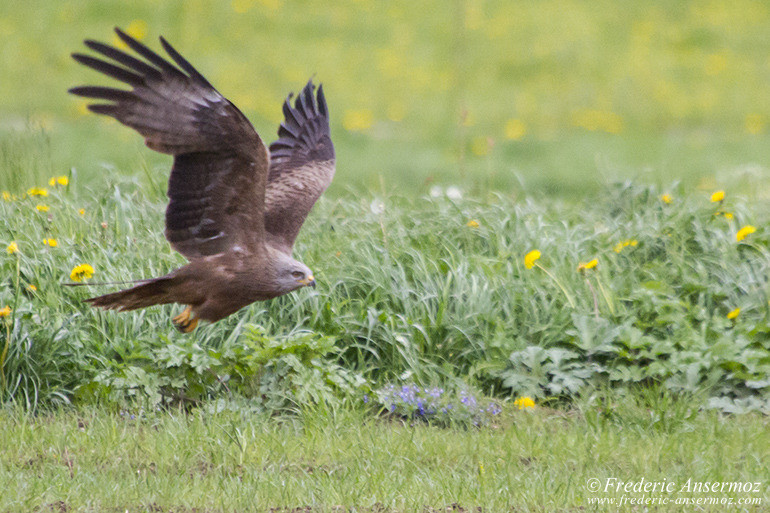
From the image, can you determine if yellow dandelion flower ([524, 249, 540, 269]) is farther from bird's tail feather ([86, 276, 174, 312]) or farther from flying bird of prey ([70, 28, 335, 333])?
bird's tail feather ([86, 276, 174, 312])

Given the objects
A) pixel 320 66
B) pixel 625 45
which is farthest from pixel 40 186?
pixel 625 45

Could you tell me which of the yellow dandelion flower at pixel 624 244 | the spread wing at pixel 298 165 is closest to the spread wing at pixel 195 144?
the spread wing at pixel 298 165

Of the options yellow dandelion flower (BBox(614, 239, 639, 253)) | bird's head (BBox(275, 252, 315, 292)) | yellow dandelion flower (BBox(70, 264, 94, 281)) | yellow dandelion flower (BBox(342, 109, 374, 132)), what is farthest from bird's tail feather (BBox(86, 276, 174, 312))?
yellow dandelion flower (BBox(342, 109, 374, 132))

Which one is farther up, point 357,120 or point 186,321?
point 357,120

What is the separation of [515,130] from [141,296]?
320 inches

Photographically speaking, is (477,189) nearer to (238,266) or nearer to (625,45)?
(238,266)

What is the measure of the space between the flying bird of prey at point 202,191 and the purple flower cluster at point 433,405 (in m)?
1.07

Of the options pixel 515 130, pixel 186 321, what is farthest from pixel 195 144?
pixel 515 130

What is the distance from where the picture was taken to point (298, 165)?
4.79 metres

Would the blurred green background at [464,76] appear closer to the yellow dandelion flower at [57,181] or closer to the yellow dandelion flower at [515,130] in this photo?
the yellow dandelion flower at [515,130]

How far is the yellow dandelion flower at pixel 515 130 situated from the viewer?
37.2 feet

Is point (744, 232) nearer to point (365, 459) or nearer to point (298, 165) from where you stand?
point (298, 165)

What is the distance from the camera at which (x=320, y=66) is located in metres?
13.1

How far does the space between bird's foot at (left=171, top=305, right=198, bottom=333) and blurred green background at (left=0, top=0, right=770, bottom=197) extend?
18.6ft
